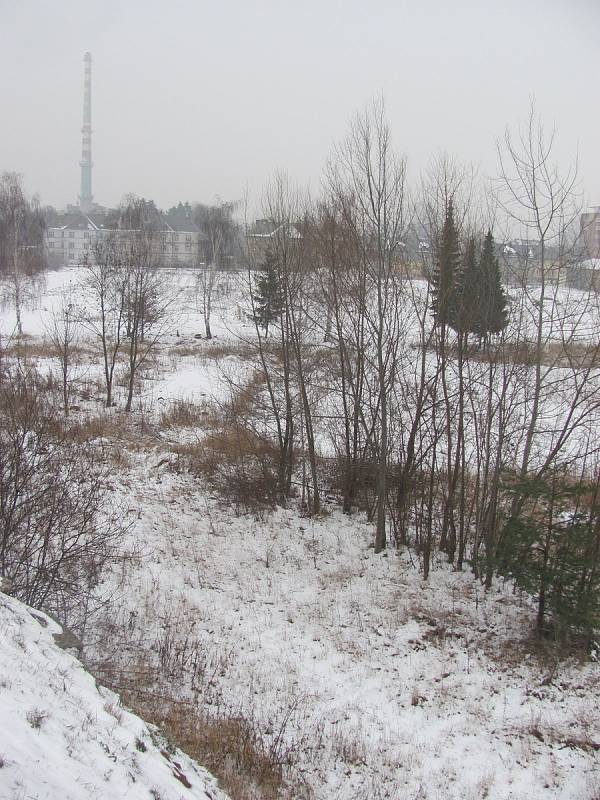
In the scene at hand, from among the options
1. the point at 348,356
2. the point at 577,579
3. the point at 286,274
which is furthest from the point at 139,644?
the point at 286,274

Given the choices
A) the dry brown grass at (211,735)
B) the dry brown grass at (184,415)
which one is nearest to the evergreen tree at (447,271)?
the dry brown grass at (211,735)

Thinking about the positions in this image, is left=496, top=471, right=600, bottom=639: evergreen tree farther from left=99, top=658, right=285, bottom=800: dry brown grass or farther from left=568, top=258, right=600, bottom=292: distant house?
left=99, top=658, right=285, bottom=800: dry brown grass

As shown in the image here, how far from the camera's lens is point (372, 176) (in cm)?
932

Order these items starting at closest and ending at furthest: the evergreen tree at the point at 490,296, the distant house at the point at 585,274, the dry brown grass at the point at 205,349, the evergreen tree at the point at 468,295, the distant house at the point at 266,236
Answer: the distant house at the point at 585,274
the evergreen tree at the point at 490,296
the evergreen tree at the point at 468,295
the distant house at the point at 266,236
the dry brown grass at the point at 205,349

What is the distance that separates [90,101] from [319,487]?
537 ft

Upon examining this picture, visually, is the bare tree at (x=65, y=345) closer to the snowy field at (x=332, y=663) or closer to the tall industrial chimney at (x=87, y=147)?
the snowy field at (x=332, y=663)

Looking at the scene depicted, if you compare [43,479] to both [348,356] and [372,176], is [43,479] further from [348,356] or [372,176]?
[372,176]

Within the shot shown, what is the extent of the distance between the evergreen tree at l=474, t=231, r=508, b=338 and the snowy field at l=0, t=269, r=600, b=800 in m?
4.47

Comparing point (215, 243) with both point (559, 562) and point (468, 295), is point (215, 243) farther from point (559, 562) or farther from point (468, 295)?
point (559, 562)

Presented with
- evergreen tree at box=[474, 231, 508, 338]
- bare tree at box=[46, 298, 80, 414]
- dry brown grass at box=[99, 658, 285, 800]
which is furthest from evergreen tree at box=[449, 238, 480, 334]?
bare tree at box=[46, 298, 80, 414]

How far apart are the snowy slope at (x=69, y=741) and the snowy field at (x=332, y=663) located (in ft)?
0.09

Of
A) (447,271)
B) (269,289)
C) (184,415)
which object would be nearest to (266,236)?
(269,289)

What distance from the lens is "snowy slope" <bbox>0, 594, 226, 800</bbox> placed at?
3.04 meters

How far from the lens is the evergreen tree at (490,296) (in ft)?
29.3
